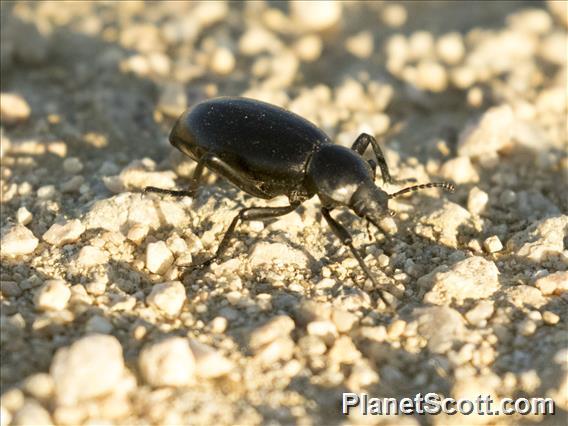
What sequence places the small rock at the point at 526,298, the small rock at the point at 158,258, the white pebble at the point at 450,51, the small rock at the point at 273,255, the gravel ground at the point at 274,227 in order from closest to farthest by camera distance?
the gravel ground at the point at 274,227 < the small rock at the point at 526,298 < the small rock at the point at 158,258 < the small rock at the point at 273,255 < the white pebble at the point at 450,51

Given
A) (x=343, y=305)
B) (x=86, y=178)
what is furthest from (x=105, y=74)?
(x=343, y=305)

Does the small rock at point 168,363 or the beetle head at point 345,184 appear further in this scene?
the beetle head at point 345,184

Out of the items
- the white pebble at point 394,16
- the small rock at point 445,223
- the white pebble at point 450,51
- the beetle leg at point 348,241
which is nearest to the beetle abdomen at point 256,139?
the beetle leg at point 348,241

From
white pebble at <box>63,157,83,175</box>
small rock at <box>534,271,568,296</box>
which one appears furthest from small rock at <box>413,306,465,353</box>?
white pebble at <box>63,157,83,175</box>

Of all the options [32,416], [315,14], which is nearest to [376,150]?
[315,14]

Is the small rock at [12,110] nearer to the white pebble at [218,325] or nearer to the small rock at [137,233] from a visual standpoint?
the small rock at [137,233]

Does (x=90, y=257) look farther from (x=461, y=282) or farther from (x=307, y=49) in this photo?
(x=307, y=49)
